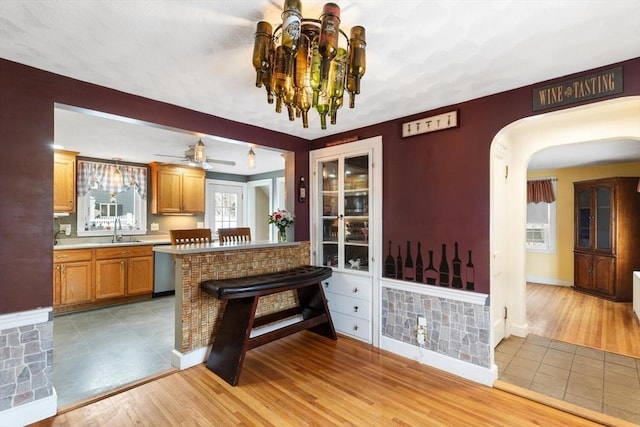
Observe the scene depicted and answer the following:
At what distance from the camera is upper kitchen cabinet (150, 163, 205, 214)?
17.3ft

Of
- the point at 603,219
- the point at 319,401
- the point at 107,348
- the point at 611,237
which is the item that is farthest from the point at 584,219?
the point at 107,348

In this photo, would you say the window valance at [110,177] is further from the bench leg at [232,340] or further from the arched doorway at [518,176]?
the arched doorway at [518,176]

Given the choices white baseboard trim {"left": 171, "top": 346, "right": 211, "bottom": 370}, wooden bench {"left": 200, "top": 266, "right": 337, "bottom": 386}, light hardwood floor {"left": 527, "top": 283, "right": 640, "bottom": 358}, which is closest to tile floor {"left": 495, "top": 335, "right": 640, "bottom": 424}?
light hardwood floor {"left": 527, "top": 283, "right": 640, "bottom": 358}

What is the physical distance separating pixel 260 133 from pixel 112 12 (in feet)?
6.12

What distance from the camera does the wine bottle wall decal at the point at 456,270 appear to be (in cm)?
260

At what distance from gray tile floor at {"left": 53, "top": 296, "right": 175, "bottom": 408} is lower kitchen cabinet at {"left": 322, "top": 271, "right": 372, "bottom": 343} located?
1765 millimetres

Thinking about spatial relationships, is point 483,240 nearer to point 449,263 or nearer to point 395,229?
point 449,263

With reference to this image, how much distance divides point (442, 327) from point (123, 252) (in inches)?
178

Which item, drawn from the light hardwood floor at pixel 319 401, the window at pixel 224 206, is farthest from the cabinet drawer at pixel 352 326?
the window at pixel 224 206

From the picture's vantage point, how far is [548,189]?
19.2ft

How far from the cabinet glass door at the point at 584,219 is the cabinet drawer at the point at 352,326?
4669 mm

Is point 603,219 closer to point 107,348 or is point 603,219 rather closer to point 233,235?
point 233,235

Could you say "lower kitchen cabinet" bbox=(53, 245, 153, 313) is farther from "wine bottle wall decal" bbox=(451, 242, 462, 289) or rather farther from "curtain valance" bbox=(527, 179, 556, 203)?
"curtain valance" bbox=(527, 179, 556, 203)

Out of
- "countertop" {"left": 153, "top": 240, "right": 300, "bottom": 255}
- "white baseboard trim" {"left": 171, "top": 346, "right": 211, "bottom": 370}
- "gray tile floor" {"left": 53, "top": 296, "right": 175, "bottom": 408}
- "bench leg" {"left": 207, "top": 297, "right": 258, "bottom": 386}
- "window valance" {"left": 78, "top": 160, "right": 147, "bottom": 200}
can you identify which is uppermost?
"window valance" {"left": 78, "top": 160, "right": 147, "bottom": 200}
